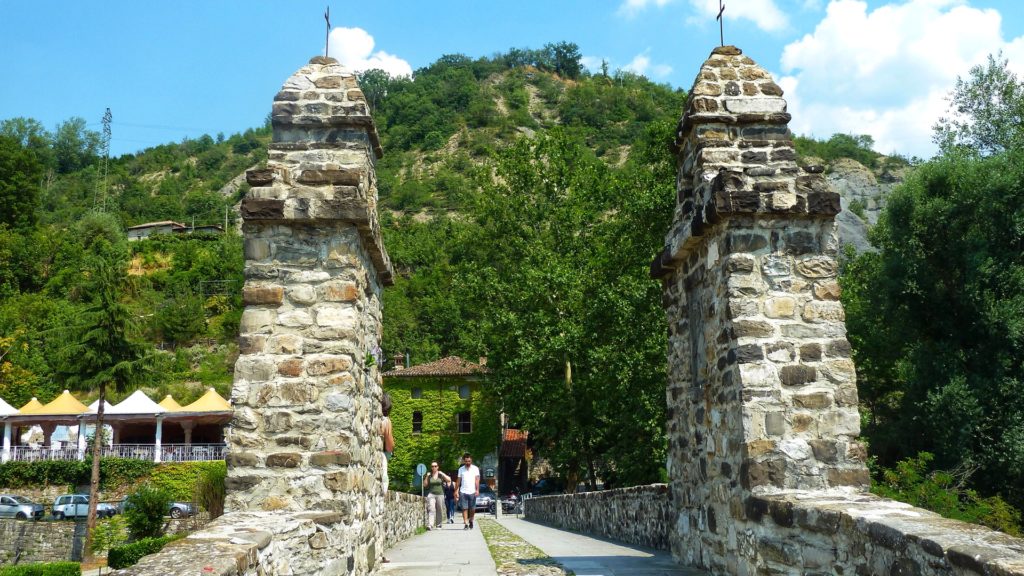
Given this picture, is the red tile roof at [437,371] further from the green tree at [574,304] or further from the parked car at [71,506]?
the parked car at [71,506]

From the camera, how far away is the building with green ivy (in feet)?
142

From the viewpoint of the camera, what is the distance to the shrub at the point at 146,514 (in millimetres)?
20766

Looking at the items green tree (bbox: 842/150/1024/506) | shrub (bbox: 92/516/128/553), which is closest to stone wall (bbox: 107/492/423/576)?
green tree (bbox: 842/150/1024/506)

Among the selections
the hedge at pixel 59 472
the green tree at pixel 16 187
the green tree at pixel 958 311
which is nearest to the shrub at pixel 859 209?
the green tree at pixel 958 311

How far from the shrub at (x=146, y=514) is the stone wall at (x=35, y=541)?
6.73 meters

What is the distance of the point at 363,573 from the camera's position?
6426 mm

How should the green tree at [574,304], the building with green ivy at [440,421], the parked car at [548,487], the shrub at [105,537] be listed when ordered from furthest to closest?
the building with green ivy at [440,421], the parked car at [548,487], the shrub at [105,537], the green tree at [574,304]

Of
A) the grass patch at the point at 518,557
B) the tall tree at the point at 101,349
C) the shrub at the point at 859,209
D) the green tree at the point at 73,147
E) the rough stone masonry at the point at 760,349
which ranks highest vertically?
the green tree at the point at 73,147

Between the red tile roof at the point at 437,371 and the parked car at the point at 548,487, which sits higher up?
the red tile roof at the point at 437,371

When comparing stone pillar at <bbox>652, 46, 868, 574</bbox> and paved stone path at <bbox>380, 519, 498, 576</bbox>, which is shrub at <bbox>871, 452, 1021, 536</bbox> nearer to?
stone pillar at <bbox>652, 46, 868, 574</bbox>

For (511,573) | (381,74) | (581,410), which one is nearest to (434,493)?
(581,410)

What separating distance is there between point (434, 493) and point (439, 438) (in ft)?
84.3

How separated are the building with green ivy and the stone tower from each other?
36.9 m

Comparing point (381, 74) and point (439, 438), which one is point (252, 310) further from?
point (381, 74)
